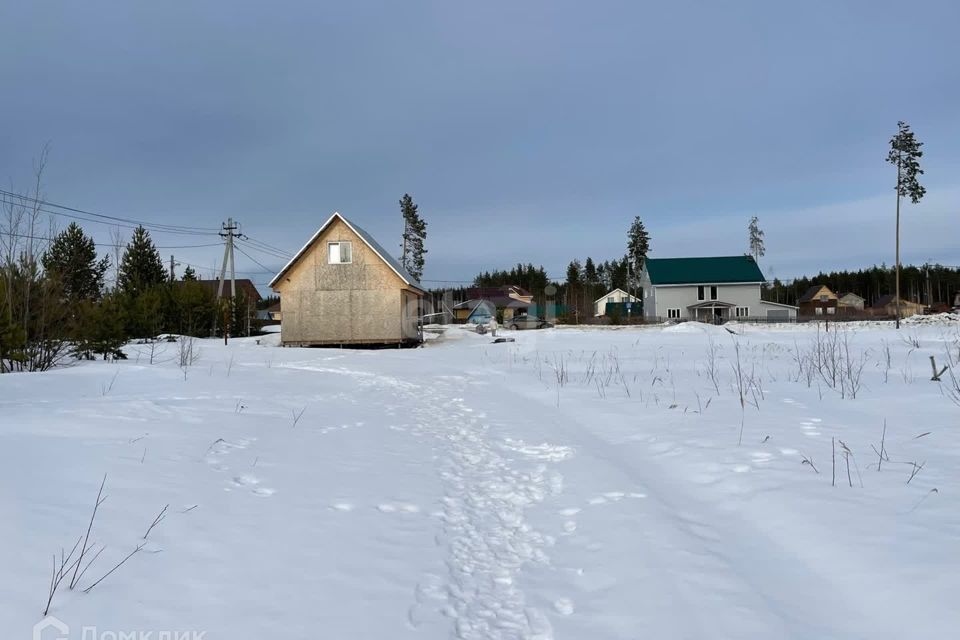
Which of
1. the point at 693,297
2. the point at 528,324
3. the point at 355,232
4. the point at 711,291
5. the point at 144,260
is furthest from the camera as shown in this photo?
the point at 693,297

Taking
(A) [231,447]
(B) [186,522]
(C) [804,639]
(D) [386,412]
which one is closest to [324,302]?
(D) [386,412]

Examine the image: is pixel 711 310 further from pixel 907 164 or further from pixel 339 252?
pixel 339 252

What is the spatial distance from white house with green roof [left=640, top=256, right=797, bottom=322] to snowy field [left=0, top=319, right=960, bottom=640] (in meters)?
50.2

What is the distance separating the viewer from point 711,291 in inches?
2169

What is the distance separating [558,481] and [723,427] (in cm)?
274

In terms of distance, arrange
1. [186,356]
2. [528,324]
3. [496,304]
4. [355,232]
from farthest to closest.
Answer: [496,304]
[528,324]
[355,232]
[186,356]

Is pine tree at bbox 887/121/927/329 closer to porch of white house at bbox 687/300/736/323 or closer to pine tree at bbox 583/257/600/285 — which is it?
porch of white house at bbox 687/300/736/323

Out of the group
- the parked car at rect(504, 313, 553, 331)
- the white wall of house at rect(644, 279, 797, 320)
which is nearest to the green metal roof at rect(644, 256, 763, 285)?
the white wall of house at rect(644, 279, 797, 320)

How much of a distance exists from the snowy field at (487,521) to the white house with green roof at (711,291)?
50217 mm

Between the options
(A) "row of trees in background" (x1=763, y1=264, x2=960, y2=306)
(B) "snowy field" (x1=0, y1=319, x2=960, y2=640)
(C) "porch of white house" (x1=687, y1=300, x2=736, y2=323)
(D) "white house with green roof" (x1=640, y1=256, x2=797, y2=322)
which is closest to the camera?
(B) "snowy field" (x1=0, y1=319, x2=960, y2=640)

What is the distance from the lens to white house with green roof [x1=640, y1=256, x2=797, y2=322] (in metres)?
54.6

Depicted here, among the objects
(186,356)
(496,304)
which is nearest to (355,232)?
(186,356)

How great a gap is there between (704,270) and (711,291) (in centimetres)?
254

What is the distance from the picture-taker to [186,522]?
10.8 feet
